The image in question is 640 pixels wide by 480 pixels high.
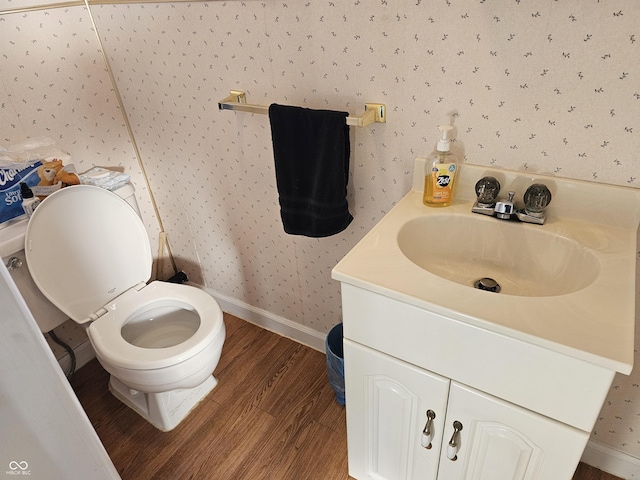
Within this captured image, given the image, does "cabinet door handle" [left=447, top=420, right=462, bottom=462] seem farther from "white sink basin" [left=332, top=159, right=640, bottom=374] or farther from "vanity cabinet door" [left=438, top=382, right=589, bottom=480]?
"white sink basin" [left=332, top=159, right=640, bottom=374]

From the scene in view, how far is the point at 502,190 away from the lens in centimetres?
108

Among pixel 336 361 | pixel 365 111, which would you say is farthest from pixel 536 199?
pixel 336 361

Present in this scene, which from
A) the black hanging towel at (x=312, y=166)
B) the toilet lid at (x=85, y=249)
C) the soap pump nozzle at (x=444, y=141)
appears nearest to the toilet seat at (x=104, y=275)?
the toilet lid at (x=85, y=249)

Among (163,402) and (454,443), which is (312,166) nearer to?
(454,443)

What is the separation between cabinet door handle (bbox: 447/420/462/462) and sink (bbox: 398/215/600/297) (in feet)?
1.09

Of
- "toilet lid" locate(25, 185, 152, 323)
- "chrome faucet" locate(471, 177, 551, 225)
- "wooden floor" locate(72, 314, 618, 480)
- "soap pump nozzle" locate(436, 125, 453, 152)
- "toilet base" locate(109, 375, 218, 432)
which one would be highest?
"soap pump nozzle" locate(436, 125, 453, 152)

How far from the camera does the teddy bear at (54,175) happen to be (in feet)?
4.63

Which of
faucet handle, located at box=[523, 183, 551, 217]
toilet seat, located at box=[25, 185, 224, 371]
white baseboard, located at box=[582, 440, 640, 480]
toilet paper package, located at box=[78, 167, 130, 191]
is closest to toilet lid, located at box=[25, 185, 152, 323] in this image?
toilet seat, located at box=[25, 185, 224, 371]

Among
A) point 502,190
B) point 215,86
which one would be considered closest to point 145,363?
point 215,86

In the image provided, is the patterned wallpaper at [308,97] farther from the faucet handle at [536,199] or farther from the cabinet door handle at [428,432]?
the cabinet door handle at [428,432]

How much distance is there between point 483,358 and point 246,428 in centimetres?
105

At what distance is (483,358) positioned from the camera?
0.81m

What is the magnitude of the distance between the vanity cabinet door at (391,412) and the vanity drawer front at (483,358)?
0.05 meters

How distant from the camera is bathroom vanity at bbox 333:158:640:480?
74 cm
